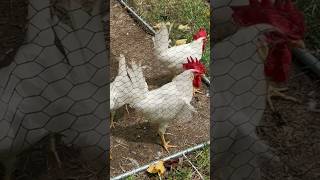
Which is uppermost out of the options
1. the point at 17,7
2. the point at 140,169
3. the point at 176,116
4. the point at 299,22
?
the point at 299,22

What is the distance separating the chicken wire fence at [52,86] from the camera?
74.1 inches

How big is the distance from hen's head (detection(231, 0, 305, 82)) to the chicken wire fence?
52cm

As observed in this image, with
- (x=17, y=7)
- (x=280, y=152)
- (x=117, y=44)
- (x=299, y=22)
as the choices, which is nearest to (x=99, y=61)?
(x=299, y=22)

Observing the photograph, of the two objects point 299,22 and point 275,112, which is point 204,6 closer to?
point 275,112

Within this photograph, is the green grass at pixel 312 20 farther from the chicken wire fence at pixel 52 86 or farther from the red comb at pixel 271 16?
the chicken wire fence at pixel 52 86

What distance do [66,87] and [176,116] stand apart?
585 millimetres

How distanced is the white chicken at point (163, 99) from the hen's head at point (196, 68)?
10 centimetres

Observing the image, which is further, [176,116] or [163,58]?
[163,58]

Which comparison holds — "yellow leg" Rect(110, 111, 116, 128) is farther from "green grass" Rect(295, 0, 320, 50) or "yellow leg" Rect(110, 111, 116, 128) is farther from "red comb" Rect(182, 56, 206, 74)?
"green grass" Rect(295, 0, 320, 50)

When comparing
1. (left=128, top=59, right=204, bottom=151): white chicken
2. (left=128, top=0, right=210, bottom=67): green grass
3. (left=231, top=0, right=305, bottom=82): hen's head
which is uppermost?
(left=231, top=0, right=305, bottom=82): hen's head

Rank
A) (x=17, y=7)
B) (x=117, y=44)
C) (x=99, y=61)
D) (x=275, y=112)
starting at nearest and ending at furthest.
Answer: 1. (x=99, y=61)
2. (x=275, y=112)
3. (x=117, y=44)
4. (x=17, y=7)

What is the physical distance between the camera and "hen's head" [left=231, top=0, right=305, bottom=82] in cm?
181

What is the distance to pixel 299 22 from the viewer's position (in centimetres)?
190

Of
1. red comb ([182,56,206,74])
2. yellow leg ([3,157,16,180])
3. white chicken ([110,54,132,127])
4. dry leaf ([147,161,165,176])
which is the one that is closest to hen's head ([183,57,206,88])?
red comb ([182,56,206,74])
